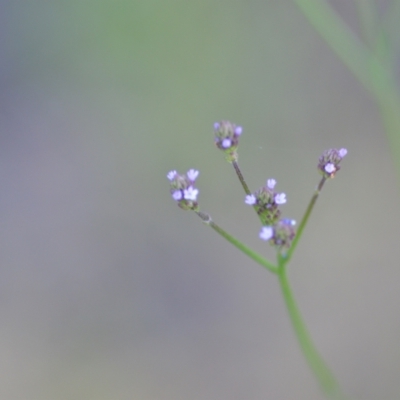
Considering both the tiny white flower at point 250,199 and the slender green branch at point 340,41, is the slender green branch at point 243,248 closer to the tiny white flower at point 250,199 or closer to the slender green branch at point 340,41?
the tiny white flower at point 250,199

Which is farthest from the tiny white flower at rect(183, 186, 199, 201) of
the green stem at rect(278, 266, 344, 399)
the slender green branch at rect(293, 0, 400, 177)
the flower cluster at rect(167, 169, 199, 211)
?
the slender green branch at rect(293, 0, 400, 177)

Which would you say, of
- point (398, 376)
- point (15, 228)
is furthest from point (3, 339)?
point (398, 376)

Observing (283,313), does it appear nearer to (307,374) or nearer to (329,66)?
(307,374)

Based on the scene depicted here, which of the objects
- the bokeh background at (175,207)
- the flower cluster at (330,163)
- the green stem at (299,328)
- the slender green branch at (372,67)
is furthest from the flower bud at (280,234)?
the bokeh background at (175,207)

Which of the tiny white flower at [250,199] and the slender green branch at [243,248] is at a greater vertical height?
the tiny white flower at [250,199]

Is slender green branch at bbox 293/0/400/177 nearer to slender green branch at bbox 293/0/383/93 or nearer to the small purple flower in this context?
slender green branch at bbox 293/0/383/93

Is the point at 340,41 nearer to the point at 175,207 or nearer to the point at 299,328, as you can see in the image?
the point at 299,328
